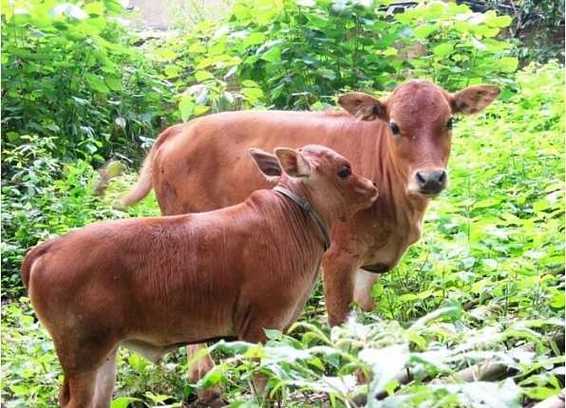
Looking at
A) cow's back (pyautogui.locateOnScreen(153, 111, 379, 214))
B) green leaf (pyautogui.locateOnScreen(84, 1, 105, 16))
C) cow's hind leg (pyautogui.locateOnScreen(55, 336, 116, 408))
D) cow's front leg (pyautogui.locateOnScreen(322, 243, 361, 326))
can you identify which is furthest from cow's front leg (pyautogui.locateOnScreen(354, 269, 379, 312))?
green leaf (pyautogui.locateOnScreen(84, 1, 105, 16))

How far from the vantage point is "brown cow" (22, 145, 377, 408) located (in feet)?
12.1

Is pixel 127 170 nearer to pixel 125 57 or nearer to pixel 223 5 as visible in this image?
pixel 125 57

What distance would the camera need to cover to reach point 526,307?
4.38 meters

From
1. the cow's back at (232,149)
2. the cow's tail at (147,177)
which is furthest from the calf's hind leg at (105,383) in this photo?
the cow's tail at (147,177)

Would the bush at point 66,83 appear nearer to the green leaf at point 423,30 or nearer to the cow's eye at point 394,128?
the green leaf at point 423,30

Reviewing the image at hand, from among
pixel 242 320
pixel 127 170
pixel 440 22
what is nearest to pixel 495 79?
pixel 440 22

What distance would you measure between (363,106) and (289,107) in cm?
374

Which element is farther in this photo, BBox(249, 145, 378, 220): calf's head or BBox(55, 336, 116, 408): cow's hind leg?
BBox(249, 145, 378, 220): calf's head

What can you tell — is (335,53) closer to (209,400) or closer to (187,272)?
(209,400)

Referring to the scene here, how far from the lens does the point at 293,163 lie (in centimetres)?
409

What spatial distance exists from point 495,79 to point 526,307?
5022mm

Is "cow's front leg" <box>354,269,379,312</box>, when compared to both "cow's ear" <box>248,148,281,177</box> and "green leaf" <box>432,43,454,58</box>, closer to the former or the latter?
"cow's ear" <box>248,148,281,177</box>

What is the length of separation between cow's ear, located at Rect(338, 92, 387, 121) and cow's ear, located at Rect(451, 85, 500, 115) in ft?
1.23

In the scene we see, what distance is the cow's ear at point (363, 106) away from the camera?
4.66m
